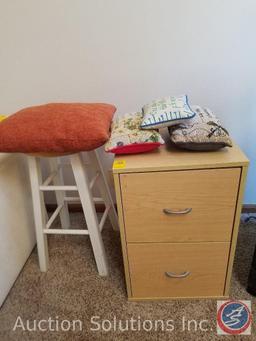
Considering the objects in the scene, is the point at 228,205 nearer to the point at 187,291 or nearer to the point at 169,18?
the point at 187,291

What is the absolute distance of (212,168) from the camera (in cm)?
77

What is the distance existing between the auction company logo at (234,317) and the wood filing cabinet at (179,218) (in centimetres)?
4

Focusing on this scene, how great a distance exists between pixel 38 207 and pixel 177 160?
24.7 inches

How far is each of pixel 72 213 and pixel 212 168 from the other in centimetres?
105

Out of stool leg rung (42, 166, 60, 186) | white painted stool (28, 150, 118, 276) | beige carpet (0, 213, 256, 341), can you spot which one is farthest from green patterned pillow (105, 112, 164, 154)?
beige carpet (0, 213, 256, 341)

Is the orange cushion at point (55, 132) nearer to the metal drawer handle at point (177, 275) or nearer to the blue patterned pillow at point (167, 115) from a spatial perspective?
the blue patterned pillow at point (167, 115)

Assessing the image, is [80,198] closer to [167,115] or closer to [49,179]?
[49,179]

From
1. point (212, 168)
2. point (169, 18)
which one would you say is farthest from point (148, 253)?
point (169, 18)

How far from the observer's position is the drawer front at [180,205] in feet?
2.59

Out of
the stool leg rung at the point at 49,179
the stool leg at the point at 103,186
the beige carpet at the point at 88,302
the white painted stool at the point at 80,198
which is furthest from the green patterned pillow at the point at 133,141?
the beige carpet at the point at 88,302

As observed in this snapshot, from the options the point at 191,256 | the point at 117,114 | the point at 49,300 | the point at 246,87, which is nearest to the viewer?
the point at 191,256

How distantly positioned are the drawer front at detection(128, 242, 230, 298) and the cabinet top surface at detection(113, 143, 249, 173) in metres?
0.31

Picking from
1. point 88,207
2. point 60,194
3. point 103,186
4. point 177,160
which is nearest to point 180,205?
point 177,160

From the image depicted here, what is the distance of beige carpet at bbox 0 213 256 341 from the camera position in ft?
3.11
